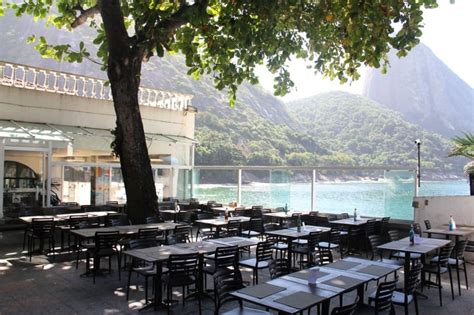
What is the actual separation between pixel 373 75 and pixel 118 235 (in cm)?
8337

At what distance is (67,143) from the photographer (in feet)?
44.6

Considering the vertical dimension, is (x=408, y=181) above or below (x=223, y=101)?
below

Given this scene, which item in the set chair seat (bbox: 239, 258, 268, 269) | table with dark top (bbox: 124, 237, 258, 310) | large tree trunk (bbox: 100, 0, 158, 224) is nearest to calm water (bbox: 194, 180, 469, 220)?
large tree trunk (bbox: 100, 0, 158, 224)

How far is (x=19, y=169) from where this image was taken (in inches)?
508

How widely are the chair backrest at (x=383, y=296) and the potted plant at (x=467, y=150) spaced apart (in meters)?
7.64

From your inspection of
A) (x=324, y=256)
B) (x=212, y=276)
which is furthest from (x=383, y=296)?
(x=212, y=276)

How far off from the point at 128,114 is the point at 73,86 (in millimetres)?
6491

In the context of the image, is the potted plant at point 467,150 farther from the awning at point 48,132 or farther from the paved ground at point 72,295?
the awning at point 48,132

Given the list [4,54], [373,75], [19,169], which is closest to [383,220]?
[19,169]

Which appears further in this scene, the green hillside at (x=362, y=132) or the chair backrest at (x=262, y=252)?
the green hillside at (x=362, y=132)

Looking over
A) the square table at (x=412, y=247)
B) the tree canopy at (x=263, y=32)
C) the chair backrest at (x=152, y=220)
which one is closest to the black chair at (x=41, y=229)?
the chair backrest at (x=152, y=220)

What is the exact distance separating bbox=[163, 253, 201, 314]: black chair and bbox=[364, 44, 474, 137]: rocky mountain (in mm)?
67420

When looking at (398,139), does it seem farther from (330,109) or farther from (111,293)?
(111,293)

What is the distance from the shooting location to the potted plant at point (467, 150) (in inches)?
443
